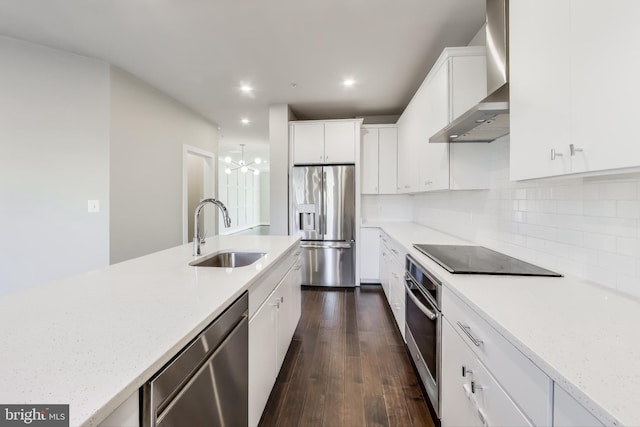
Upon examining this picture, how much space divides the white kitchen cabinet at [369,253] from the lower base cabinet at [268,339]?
1.94 m

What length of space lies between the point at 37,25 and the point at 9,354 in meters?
2.97

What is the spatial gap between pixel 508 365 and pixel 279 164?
139 inches

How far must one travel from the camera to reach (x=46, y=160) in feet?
8.70

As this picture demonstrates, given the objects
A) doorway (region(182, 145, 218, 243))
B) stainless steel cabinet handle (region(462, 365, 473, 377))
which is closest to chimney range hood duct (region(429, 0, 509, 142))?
stainless steel cabinet handle (region(462, 365, 473, 377))

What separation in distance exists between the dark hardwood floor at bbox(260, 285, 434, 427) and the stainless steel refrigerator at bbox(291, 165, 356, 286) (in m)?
0.91

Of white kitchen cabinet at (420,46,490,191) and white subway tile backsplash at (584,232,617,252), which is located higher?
white kitchen cabinet at (420,46,490,191)

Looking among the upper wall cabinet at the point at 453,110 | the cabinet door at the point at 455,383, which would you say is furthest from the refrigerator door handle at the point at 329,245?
the cabinet door at the point at 455,383

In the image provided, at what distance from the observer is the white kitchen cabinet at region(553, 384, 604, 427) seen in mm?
561

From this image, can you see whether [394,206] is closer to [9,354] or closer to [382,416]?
[382,416]

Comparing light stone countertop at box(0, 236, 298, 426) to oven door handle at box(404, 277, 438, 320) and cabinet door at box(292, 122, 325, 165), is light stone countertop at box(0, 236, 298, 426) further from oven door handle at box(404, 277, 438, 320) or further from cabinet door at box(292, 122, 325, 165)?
cabinet door at box(292, 122, 325, 165)

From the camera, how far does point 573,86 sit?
93 cm

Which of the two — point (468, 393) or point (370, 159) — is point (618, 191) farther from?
point (370, 159)

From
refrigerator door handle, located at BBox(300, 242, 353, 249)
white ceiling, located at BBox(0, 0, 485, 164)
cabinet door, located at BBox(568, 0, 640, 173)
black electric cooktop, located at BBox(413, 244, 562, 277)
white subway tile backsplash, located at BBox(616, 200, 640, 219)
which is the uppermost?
white ceiling, located at BBox(0, 0, 485, 164)

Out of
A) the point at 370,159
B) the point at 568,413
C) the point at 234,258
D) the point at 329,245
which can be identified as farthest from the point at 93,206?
the point at 568,413
